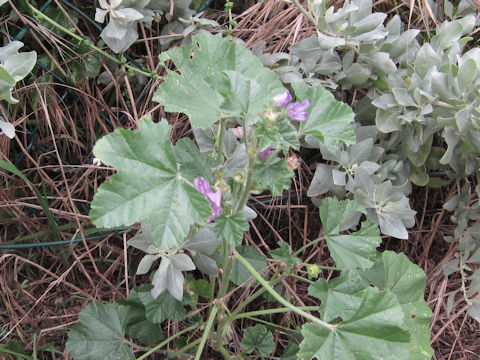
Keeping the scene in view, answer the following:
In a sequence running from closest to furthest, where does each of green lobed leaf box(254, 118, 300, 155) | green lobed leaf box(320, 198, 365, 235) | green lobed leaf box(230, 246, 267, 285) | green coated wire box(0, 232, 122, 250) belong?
green lobed leaf box(254, 118, 300, 155), green lobed leaf box(320, 198, 365, 235), green lobed leaf box(230, 246, 267, 285), green coated wire box(0, 232, 122, 250)

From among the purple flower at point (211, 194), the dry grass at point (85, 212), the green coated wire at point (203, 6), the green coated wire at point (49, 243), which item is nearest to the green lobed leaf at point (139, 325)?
the dry grass at point (85, 212)

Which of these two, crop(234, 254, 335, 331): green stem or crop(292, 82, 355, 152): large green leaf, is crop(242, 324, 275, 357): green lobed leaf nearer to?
crop(234, 254, 335, 331): green stem

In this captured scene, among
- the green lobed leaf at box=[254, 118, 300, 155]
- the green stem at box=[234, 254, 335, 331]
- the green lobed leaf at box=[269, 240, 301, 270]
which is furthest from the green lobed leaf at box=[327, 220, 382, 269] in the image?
the green lobed leaf at box=[254, 118, 300, 155]

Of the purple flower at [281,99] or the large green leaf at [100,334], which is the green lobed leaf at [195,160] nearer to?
the purple flower at [281,99]

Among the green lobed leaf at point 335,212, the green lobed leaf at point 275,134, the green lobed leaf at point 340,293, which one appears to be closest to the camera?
the green lobed leaf at point 275,134

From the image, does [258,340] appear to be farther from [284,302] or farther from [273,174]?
[273,174]
